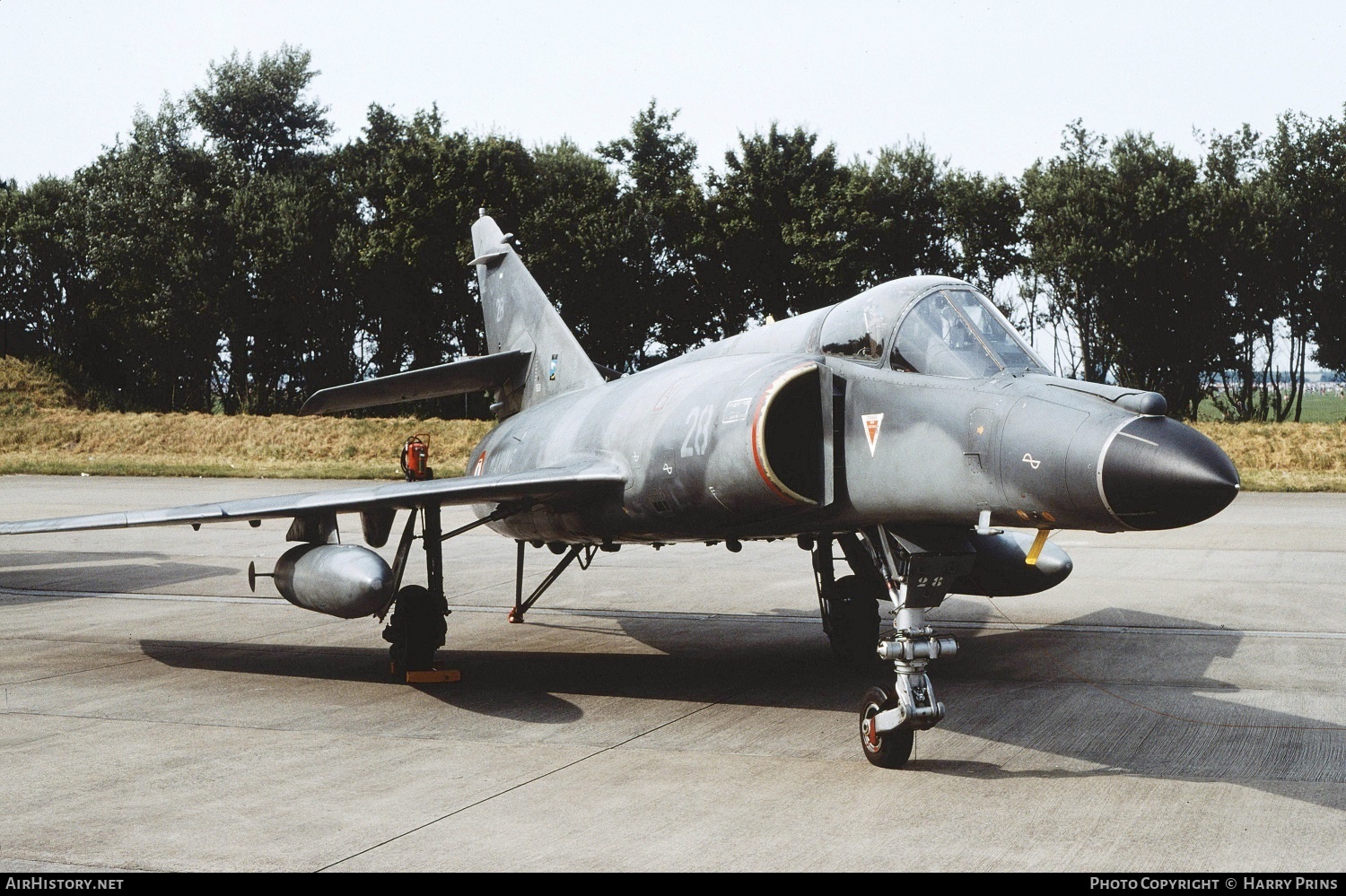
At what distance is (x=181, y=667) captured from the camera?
10133mm

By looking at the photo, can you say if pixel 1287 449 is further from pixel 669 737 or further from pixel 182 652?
pixel 182 652

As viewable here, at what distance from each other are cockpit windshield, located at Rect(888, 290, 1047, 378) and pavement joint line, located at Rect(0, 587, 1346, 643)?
5.84 m

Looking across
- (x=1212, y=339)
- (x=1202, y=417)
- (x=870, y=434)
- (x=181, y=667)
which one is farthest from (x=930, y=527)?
(x=1212, y=339)

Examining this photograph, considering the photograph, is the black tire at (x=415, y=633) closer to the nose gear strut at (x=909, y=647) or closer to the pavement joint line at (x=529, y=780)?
the pavement joint line at (x=529, y=780)

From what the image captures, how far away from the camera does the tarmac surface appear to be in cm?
527

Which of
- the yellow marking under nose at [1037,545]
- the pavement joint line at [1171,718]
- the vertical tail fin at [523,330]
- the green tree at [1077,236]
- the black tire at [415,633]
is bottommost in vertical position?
the pavement joint line at [1171,718]

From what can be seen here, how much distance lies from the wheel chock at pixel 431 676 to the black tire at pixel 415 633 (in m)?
0.05

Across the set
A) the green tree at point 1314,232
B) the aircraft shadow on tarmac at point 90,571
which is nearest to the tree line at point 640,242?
the green tree at point 1314,232

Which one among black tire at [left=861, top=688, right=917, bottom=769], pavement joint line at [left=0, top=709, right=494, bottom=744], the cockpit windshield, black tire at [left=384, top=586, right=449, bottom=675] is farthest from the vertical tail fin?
black tire at [left=861, top=688, right=917, bottom=769]

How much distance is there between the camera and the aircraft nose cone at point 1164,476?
16.9ft

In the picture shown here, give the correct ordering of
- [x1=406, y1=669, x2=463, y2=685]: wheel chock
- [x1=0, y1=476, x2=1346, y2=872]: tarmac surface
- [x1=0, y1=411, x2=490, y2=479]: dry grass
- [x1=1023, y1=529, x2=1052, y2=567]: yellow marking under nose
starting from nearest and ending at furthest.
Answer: [x1=0, y1=476, x2=1346, y2=872]: tarmac surface → [x1=1023, y1=529, x2=1052, y2=567]: yellow marking under nose → [x1=406, y1=669, x2=463, y2=685]: wheel chock → [x1=0, y1=411, x2=490, y2=479]: dry grass

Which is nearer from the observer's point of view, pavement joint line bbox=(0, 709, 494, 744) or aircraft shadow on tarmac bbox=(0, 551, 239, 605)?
pavement joint line bbox=(0, 709, 494, 744)

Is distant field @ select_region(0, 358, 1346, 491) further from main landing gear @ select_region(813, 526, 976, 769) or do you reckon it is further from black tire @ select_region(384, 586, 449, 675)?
main landing gear @ select_region(813, 526, 976, 769)

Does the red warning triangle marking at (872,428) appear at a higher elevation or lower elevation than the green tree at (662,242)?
lower
